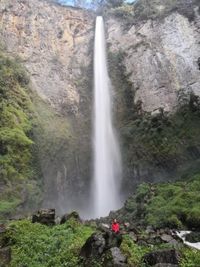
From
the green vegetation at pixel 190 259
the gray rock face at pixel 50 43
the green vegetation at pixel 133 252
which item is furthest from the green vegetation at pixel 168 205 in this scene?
the gray rock face at pixel 50 43

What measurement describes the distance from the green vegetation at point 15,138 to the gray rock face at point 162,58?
9.12 metres

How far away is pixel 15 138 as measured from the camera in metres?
26.4

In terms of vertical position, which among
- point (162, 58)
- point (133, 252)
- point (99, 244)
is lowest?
point (133, 252)

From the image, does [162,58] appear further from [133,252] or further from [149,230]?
[133,252]

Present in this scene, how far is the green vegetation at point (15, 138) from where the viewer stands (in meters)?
23.8

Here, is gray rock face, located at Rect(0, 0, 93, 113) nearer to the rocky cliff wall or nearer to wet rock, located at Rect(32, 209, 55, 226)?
the rocky cliff wall

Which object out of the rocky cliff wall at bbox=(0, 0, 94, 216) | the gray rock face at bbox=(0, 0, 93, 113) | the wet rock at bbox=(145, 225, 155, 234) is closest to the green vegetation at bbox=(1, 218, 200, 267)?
the wet rock at bbox=(145, 225, 155, 234)

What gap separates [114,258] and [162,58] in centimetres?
2598

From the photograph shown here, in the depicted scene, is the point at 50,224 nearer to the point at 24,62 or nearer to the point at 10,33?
the point at 24,62

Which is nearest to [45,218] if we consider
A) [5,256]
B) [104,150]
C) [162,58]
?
[5,256]

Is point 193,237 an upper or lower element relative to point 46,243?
upper

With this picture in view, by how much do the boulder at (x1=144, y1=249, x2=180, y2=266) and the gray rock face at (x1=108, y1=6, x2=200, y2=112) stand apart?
70.7 feet

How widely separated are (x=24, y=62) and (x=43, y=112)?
18.7 ft

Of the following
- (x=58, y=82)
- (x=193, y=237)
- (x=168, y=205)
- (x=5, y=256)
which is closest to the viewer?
(x=5, y=256)
